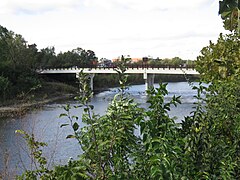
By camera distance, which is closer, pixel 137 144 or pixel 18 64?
pixel 137 144

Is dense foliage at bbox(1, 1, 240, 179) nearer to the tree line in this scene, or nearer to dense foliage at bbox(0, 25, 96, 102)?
the tree line

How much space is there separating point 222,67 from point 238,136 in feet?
3.96

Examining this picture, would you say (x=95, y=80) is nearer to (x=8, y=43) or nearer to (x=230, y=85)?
(x=8, y=43)

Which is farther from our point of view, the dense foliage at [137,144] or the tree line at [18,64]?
the tree line at [18,64]

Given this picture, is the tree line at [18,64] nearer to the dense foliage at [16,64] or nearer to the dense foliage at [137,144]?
the dense foliage at [16,64]

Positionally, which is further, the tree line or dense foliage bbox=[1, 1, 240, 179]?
the tree line

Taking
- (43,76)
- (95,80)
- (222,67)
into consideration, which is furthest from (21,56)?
(222,67)

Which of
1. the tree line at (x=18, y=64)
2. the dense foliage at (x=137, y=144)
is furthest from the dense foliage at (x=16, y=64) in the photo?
the dense foliage at (x=137, y=144)

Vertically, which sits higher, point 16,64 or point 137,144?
point 16,64

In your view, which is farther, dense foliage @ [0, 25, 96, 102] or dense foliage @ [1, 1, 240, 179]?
Answer: dense foliage @ [0, 25, 96, 102]

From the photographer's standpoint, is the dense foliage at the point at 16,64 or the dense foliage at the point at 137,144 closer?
the dense foliage at the point at 137,144

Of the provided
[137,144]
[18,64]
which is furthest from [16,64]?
[137,144]

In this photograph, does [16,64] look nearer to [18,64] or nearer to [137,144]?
[18,64]

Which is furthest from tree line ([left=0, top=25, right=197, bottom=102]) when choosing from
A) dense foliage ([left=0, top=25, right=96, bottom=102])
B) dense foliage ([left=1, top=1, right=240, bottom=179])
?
dense foliage ([left=1, top=1, right=240, bottom=179])
